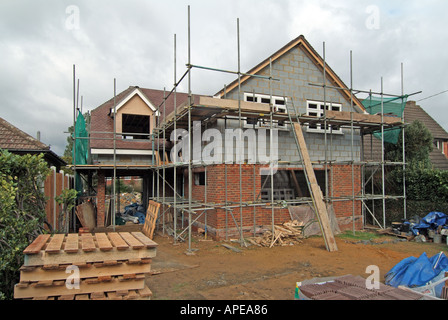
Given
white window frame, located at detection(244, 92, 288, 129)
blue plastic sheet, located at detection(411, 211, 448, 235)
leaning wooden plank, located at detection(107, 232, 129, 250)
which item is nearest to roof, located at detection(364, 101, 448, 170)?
blue plastic sheet, located at detection(411, 211, 448, 235)

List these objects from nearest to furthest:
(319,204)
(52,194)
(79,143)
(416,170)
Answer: (52,194) → (319,204) → (416,170) → (79,143)

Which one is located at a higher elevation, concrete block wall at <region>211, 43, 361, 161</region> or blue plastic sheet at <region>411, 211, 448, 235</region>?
concrete block wall at <region>211, 43, 361, 161</region>

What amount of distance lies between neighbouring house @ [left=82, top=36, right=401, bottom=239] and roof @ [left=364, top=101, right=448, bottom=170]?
3.57 meters

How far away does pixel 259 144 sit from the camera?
471 inches

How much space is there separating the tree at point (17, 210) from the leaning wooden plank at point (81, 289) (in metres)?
1.11

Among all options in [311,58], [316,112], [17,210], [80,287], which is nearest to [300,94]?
[316,112]

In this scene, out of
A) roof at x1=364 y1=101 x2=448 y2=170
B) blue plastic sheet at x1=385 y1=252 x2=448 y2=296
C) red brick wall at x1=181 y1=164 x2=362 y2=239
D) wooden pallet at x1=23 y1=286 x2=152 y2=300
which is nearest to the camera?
wooden pallet at x1=23 y1=286 x2=152 y2=300

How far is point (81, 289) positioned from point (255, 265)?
15.4ft

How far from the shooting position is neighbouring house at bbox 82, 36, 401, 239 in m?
11.0

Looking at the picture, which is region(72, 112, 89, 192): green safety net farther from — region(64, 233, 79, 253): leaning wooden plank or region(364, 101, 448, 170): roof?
region(364, 101, 448, 170): roof

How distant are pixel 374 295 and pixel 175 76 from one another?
8682 mm

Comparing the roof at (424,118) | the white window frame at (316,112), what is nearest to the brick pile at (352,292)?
the white window frame at (316,112)

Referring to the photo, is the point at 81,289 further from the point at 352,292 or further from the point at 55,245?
the point at 352,292

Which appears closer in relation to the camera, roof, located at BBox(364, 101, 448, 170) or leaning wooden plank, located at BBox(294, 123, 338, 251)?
leaning wooden plank, located at BBox(294, 123, 338, 251)
